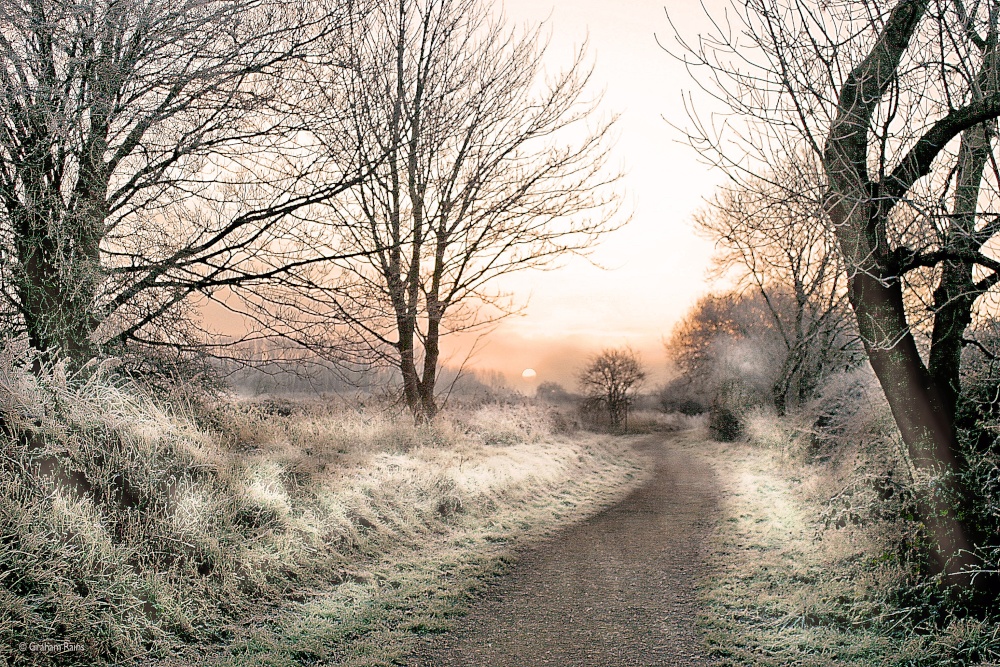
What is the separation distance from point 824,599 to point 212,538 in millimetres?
5591

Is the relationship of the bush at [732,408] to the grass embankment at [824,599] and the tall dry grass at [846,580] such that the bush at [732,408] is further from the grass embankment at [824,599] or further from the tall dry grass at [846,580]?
the grass embankment at [824,599]

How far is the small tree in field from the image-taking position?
1266 inches

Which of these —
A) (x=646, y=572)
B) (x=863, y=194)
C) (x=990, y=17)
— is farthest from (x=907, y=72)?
(x=646, y=572)

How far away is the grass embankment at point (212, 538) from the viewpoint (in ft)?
13.6

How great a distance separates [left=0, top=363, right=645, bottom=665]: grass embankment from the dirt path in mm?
393

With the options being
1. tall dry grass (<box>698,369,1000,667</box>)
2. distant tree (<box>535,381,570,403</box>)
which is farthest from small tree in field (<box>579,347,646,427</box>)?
tall dry grass (<box>698,369,1000,667</box>)

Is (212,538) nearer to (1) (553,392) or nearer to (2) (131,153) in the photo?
(2) (131,153)

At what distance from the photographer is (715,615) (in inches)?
207

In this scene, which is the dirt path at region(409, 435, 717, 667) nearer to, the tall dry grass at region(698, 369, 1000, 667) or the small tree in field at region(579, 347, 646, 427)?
the tall dry grass at region(698, 369, 1000, 667)

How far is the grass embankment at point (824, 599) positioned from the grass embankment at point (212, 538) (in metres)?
2.42

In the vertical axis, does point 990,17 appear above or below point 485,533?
above

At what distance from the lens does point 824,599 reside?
5426 mm

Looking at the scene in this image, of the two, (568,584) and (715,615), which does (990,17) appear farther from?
(568,584)

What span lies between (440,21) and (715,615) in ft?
39.9
